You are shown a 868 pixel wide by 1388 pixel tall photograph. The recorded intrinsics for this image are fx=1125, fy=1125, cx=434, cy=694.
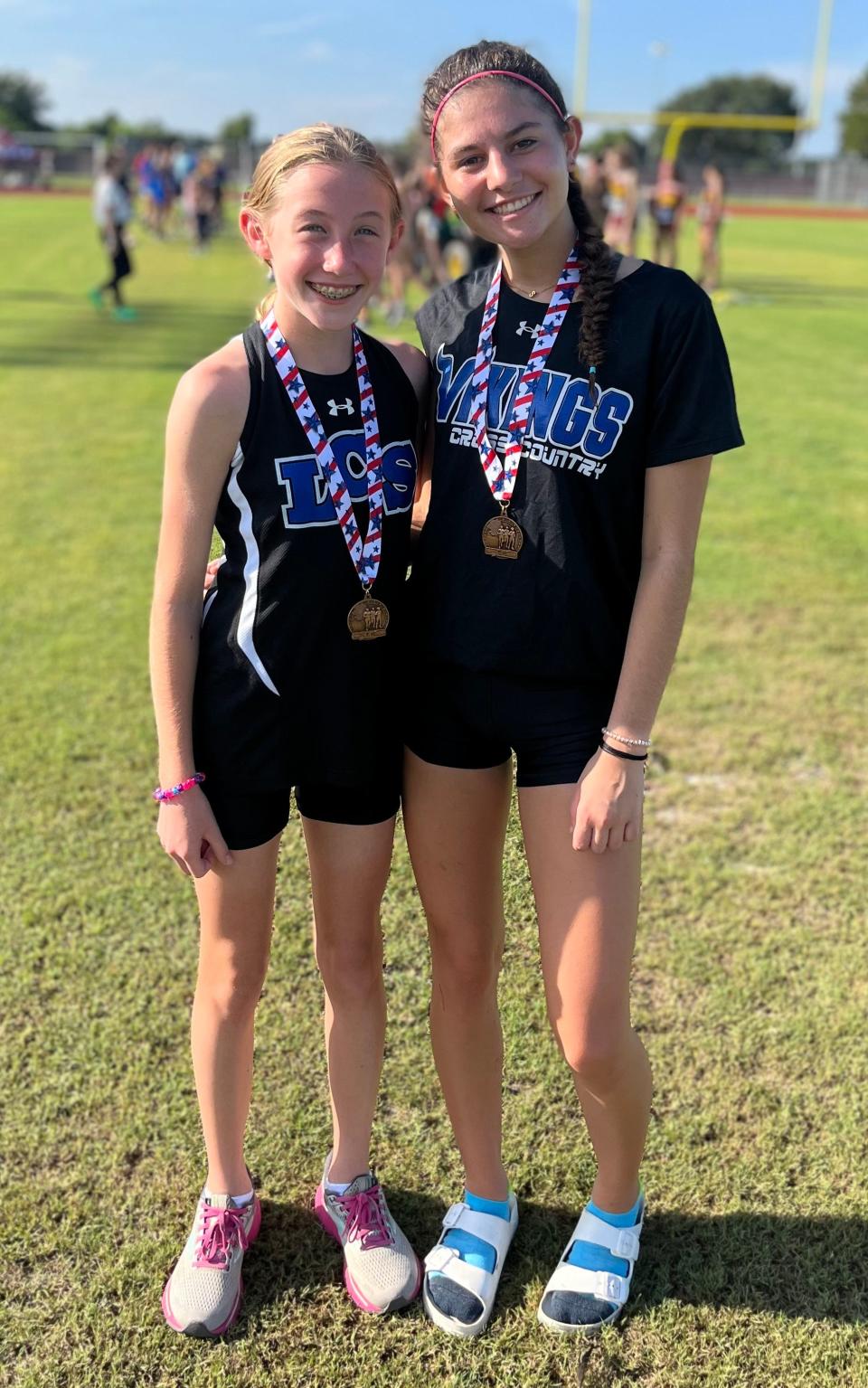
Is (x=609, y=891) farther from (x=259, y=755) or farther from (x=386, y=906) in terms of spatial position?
(x=386, y=906)

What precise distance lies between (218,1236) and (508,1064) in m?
0.84

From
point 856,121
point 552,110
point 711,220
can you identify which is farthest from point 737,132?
point 552,110

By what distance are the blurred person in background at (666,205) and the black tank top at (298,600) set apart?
1448 centimetres

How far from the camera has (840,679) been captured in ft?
16.1

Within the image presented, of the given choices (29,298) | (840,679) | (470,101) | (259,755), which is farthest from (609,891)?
(29,298)

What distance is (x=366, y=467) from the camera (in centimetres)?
189

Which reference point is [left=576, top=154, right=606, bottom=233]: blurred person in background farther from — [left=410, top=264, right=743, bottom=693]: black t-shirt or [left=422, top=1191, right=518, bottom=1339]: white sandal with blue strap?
Result: [left=422, top=1191, right=518, bottom=1339]: white sandal with blue strap

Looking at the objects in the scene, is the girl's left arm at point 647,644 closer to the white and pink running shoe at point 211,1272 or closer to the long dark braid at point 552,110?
the long dark braid at point 552,110

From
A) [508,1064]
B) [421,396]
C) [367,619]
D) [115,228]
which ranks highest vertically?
[421,396]

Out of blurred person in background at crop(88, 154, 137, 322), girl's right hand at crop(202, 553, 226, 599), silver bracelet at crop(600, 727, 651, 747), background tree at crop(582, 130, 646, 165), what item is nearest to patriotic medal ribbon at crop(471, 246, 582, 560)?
silver bracelet at crop(600, 727, 651, 747)

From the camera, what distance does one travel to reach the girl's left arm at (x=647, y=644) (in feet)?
5.88

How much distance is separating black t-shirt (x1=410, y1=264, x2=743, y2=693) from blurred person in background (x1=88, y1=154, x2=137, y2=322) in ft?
45.1

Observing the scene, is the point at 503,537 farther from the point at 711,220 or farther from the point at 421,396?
the point at 711,220

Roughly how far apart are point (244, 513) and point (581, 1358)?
168 cm
